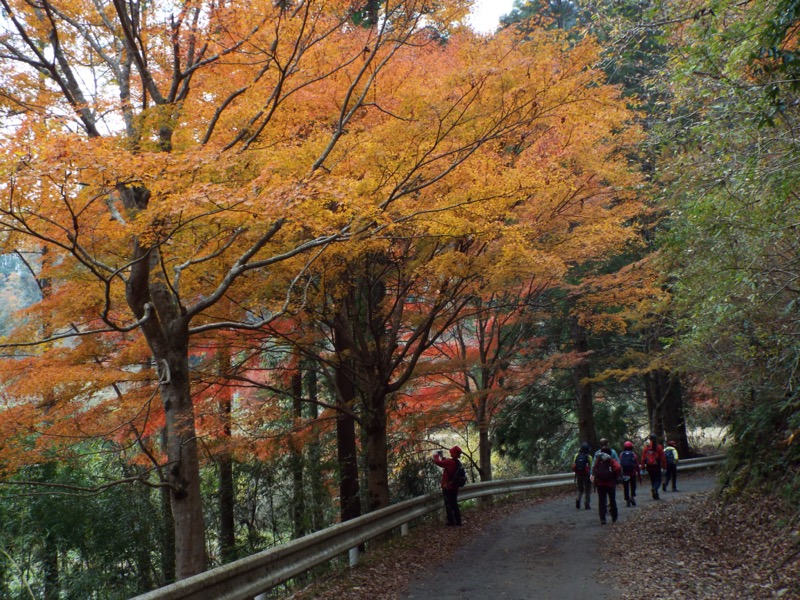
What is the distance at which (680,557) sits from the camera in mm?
8820

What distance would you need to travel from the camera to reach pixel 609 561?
888cm

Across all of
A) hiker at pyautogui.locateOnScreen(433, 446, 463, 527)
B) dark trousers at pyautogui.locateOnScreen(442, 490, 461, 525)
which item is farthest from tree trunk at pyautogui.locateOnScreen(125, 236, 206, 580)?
dark trousers at pyautogui.locateOnScreen(442, 490, 461, 525)

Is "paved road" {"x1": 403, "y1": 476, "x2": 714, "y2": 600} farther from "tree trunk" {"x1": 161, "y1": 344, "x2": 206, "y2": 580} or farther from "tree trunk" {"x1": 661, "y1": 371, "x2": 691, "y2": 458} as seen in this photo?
"tree trunk" {"x1": 661, "y1": 371, "x2": 691, "y2": 458}

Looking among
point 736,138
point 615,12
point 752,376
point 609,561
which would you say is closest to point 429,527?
point 609,561

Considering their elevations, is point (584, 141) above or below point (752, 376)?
above

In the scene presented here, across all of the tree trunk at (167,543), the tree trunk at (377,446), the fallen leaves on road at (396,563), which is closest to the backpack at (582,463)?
the fallen leaves on road at (396,563)

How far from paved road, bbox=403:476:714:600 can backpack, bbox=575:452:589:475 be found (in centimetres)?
100

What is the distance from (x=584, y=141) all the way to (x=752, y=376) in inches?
193

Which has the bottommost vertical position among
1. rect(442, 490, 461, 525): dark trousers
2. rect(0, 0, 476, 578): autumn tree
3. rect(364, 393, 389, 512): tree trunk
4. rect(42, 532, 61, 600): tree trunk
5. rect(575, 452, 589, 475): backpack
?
rect(42, 532, 61, 600): tree trunk

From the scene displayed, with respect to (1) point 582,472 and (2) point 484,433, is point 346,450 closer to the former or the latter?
→ (2) point 484,433

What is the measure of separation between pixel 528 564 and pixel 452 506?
3607 millimetres

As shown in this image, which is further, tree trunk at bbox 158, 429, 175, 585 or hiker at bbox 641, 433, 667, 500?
hiker at bbox 641, 433, 667, 500

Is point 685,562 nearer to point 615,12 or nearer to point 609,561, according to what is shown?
point 609,561

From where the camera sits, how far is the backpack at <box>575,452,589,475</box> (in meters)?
14.4
